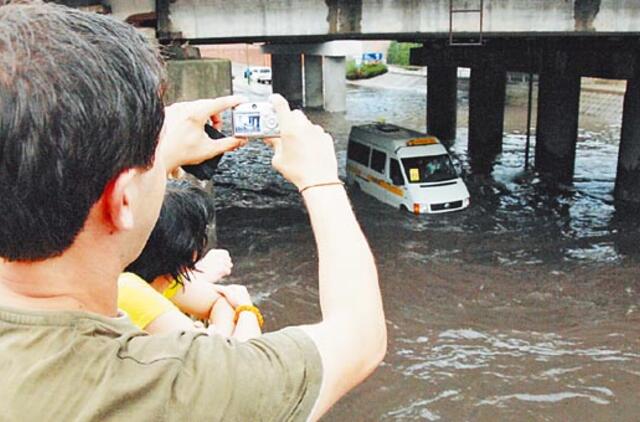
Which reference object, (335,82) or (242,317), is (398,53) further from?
(242,317)

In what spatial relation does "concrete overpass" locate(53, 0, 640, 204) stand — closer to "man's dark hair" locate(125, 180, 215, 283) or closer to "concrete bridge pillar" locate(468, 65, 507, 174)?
"concrete bridge pillar" locate(468, 65, 507, 174)

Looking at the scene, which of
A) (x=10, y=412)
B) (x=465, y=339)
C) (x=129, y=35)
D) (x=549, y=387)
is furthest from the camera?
(x=465, y=339)

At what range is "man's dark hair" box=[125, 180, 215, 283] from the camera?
2703 millimetres

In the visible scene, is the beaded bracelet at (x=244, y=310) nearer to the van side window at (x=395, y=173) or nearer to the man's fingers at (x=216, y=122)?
the man's fingers at (x=216, y=122)

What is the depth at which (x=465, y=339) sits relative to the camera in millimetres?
A: 10633

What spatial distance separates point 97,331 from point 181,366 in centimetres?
14

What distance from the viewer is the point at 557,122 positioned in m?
19.6

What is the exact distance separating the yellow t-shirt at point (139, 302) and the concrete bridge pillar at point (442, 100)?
23.3 metres

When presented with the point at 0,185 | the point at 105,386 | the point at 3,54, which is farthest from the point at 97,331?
the point at 3,54

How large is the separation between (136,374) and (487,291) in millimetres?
11665

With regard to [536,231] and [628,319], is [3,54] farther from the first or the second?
[536,231]

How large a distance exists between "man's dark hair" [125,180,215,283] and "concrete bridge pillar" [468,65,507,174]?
20.4 meters

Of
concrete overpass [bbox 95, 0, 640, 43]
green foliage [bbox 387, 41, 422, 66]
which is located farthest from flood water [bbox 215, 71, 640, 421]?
green foliage [bbox 387, 41, 422, 66]

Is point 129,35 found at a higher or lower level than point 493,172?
higher
